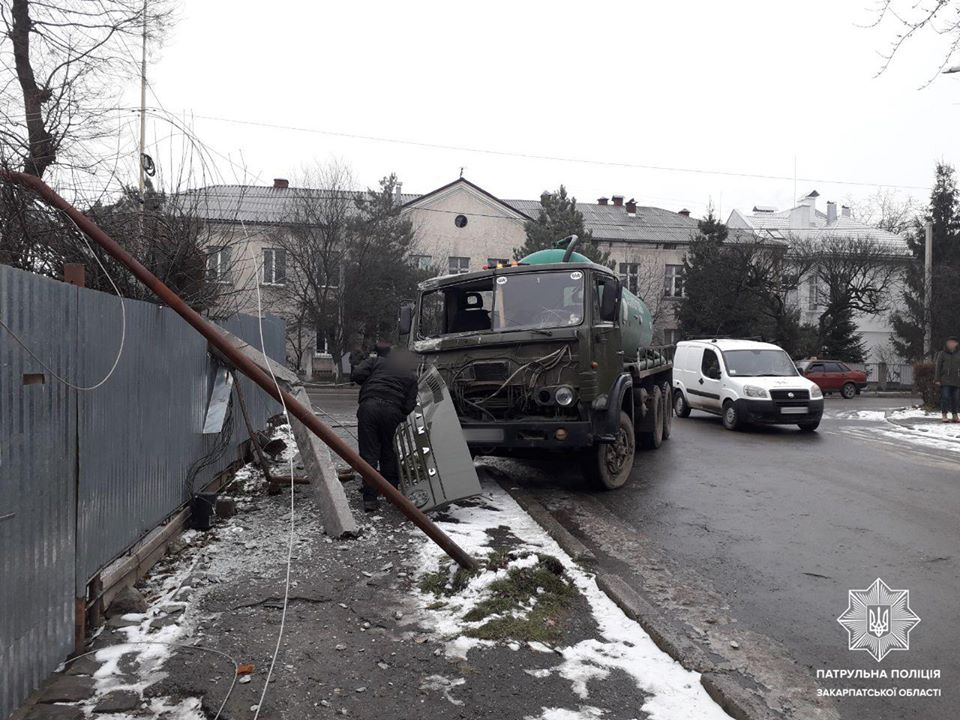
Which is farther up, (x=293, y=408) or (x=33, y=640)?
(x=293, y=408)

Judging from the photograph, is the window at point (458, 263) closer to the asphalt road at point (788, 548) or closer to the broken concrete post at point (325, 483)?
the asphalt road at point (788, 548)

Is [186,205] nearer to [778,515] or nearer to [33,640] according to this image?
[33,640]

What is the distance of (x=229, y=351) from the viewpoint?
13.6 feet

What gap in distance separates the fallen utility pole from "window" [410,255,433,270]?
27.0 metres

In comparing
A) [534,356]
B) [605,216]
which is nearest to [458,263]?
[605,216]

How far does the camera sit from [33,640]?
128 inches

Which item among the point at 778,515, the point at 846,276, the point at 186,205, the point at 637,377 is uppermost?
the point at 846,276

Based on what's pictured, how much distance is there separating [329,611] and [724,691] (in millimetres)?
Answer: 2333

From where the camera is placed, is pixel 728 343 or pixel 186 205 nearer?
pixel 186 205

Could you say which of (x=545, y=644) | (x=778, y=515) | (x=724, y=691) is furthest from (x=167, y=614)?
(x=778, y=515)

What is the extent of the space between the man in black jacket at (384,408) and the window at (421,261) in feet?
80.4

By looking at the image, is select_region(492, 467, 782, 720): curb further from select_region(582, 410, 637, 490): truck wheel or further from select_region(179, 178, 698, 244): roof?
select_region(179, 178, 698, 244): roof

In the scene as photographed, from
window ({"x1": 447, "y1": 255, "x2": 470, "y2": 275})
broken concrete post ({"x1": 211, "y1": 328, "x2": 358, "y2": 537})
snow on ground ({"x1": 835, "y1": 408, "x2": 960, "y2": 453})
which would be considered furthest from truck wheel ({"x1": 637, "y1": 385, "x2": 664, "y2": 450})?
window ({"x1": 447, "y1": 255, "x2": 470, "y2": 275})

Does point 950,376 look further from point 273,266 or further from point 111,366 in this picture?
point 111,366
